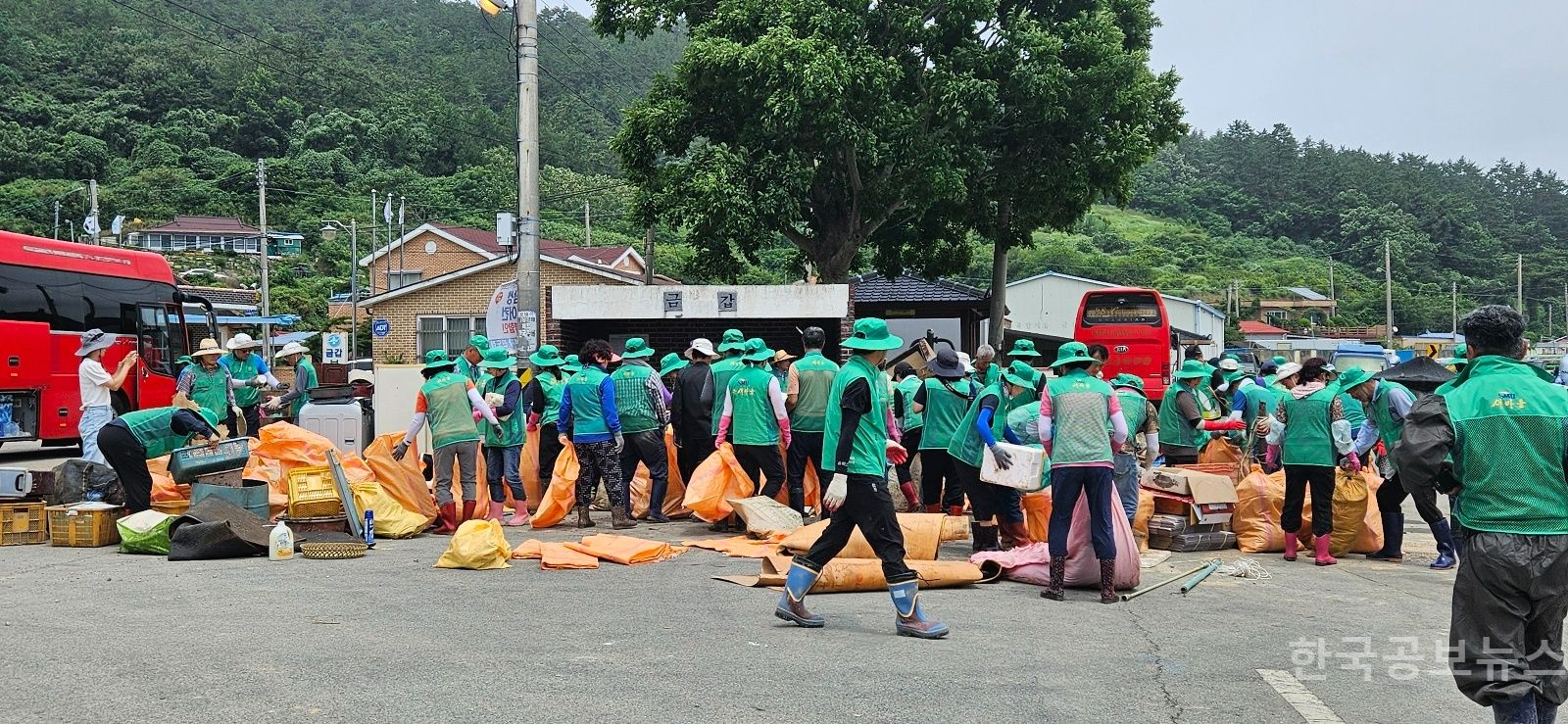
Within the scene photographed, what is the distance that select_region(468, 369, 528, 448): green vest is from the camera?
11.2 metres

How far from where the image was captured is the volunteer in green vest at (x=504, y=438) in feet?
36.8

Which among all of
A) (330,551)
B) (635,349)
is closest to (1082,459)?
(635,349)

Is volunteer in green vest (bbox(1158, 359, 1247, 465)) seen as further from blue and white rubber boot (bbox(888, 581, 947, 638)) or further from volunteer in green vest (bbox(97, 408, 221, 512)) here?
volunteer in green vest (bbox(97, 408, 221, 512))

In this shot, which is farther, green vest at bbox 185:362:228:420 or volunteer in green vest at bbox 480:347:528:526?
green vest at bbox 185:362:228:420

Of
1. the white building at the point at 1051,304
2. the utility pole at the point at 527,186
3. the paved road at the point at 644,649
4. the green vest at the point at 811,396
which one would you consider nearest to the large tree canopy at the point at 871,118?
the utility pole at the point at 527,186

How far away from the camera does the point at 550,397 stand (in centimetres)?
1211

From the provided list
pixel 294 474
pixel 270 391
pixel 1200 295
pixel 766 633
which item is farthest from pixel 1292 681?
pixel 1200 295

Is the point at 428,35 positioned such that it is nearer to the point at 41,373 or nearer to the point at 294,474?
the point at 41,373

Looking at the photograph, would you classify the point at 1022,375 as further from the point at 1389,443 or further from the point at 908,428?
the point at 1389,443

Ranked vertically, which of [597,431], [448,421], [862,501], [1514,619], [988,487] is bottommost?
[988,487]

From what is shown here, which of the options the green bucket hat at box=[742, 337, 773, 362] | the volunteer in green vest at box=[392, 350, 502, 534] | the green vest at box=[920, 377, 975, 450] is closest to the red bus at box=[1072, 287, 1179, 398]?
the green bucket hat at box=[742, 337, 773, 362]

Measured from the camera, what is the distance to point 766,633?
673cm

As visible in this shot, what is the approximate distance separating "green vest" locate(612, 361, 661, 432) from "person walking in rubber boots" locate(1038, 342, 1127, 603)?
4373 millimetres

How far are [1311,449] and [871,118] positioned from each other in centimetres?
1419
